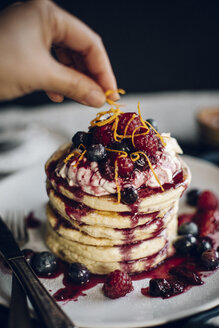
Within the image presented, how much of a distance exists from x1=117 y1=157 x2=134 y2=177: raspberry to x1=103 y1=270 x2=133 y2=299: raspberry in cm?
61

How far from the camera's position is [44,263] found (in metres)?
2.62

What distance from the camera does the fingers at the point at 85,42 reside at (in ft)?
6.68

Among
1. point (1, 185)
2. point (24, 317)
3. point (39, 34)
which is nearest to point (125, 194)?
point (24, 317)

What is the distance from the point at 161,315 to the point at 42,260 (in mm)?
873

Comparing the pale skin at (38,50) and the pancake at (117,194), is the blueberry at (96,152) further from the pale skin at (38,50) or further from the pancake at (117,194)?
the pale skin at (38,50)

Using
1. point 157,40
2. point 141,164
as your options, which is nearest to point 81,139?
point 141,164

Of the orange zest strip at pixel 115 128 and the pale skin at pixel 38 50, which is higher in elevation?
the pale skin at pixel 38 50

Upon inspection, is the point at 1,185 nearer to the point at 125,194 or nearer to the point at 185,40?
the point at 125,194

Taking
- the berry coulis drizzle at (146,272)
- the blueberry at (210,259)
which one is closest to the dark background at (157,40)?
the berry coulis drizzle at (146,272)

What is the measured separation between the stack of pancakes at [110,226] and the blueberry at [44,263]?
15 cm

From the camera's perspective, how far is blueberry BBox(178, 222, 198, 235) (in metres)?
2.99

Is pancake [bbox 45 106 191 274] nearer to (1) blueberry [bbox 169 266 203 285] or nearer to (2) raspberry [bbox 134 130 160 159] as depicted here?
(2) raspberry [bbox 134 130 160 159]

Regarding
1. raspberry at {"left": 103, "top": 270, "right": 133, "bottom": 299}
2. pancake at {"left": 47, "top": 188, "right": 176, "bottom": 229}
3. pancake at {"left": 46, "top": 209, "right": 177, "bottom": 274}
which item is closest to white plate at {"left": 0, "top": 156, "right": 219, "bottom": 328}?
raspberry at {"left": 103, "top": 270, "right": 133, "bottom": 299}

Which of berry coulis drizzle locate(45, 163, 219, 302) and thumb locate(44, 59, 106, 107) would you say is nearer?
thumb locate(44, 59, 106, 107)
